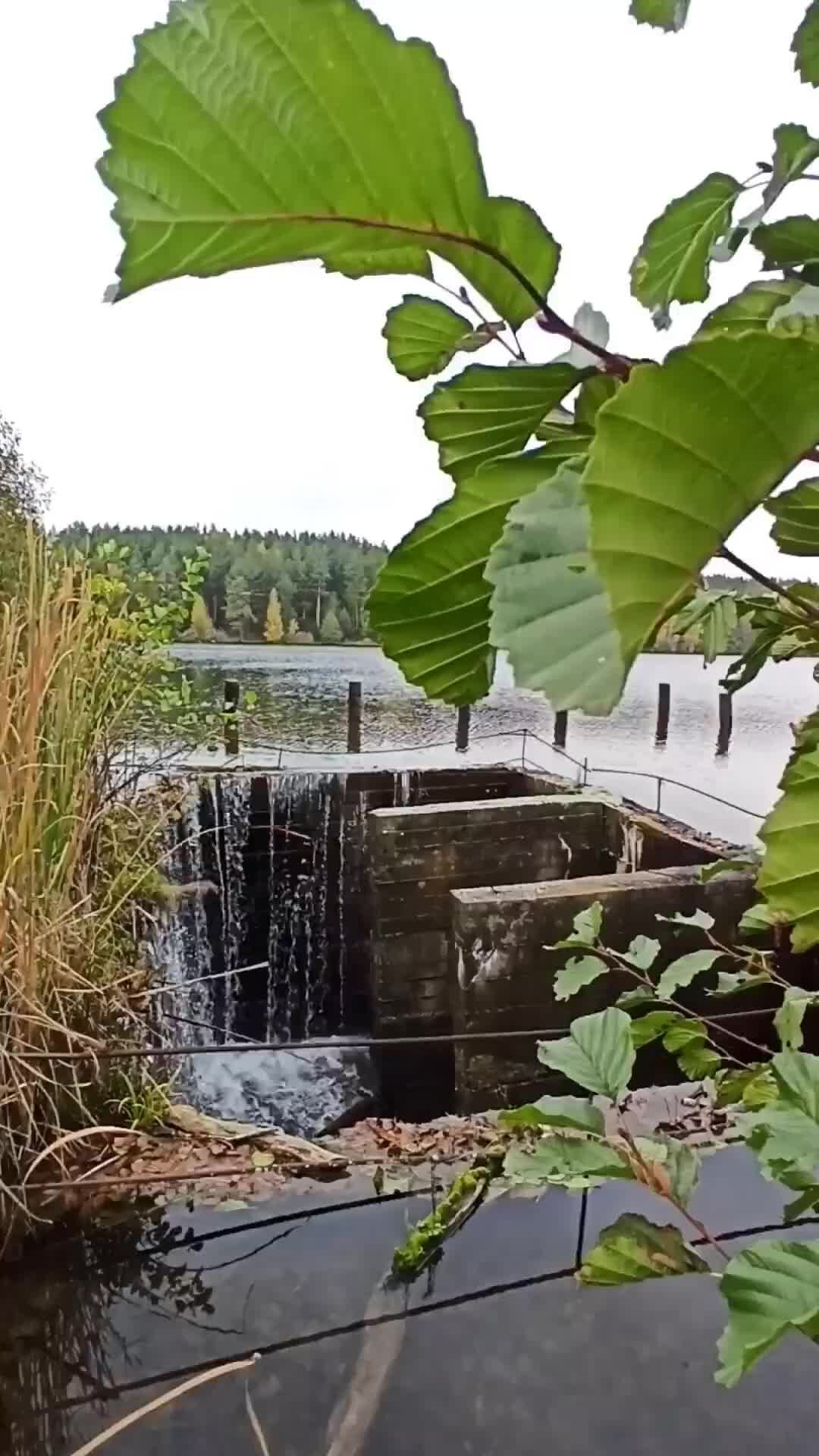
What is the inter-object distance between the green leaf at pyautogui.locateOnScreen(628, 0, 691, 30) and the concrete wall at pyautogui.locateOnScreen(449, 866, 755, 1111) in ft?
10.9

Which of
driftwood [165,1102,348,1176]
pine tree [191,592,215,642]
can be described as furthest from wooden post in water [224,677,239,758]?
driftwood [165,1102,348,1176]

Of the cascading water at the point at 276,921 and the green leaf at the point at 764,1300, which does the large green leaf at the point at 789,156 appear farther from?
the cascading water at the point at 276,921

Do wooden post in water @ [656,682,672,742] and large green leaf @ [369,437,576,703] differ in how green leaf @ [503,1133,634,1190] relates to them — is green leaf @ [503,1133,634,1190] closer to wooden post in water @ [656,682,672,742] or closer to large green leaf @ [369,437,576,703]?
large green leaf @ [369,437,576,703]

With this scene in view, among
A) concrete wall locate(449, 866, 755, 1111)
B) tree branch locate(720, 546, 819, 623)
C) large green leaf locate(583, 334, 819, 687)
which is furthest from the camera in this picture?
concrete wall locate(449, 866, 755, 1111)

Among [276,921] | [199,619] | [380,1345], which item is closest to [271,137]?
[380,1345]

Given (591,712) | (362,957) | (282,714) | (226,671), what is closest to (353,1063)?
(362,957)

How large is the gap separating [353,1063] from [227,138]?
5192 millimetres

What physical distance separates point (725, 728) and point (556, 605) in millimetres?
8115

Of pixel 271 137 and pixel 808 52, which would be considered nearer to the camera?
pixel 271 137

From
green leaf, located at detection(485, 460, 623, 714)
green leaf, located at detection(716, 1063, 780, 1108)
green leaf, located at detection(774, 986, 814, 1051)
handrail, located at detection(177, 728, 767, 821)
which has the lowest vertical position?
handrail, located at detection(177, 728, 767, 821)

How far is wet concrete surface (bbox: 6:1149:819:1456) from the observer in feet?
3.58

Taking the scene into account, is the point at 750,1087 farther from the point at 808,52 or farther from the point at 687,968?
the point at 808,52

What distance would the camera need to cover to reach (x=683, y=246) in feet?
1.32

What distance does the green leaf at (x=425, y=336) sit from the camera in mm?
280
